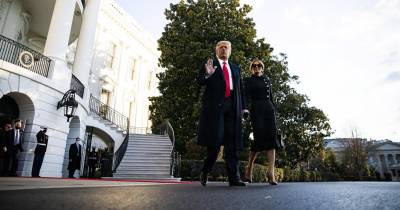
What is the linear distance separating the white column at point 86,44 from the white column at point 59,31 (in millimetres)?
2463

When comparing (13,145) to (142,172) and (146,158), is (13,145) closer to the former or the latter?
(142,172)

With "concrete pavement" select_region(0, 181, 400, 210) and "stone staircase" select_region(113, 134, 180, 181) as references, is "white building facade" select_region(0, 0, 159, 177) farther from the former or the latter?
"concrete pavement" select_region(0, 181, 400, 210)

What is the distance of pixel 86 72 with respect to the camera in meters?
15.2

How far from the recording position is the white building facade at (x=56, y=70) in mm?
10438

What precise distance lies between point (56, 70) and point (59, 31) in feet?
6.21

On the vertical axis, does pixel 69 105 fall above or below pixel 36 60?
below

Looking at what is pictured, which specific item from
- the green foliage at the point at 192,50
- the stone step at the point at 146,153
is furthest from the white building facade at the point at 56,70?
the green foliage at the point at 192,50

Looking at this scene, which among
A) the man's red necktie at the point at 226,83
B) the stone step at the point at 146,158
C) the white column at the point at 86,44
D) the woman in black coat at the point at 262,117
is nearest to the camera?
the man's red necktie at the point at 226,83

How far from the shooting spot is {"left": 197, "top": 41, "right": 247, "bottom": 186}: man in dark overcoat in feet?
13.7

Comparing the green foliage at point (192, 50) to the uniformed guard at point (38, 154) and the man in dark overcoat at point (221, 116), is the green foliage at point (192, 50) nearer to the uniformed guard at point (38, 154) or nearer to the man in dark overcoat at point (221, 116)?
the uniformed guard at point (38, 154)

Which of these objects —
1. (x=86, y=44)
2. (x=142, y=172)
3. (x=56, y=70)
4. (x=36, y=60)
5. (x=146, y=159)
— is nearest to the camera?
(x=36, y=60)

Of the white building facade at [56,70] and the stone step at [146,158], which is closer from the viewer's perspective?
the white building facade at [56,70]

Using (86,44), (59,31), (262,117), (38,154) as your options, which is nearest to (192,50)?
(86,44)

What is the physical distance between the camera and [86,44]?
50.2 feet
